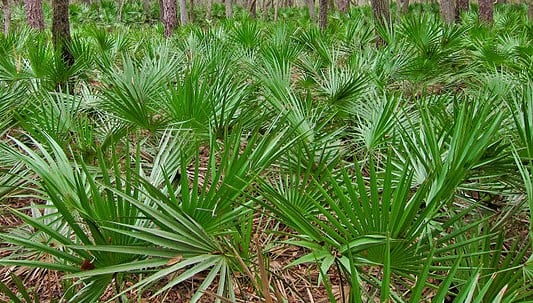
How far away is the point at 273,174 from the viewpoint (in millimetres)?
2637

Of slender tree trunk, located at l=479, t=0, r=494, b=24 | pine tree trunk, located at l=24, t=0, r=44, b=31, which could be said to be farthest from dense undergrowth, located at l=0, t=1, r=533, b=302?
slender tree trunk, located at l=479, t=0, r=494, b=24

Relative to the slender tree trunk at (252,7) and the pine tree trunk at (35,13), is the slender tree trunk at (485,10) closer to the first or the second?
the pine tree trunk at (35,13)

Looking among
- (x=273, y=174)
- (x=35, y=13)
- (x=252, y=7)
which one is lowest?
(x=252, y=7)

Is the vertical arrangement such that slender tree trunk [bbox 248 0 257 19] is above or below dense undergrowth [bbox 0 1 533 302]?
below

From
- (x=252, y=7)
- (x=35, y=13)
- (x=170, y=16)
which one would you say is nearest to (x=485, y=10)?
(x=170, y=16)

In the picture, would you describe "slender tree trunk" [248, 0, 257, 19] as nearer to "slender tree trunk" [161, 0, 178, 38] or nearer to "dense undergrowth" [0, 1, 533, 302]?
"slender tree trunk" [161, 0, 178, 38]

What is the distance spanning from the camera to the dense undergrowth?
155cm

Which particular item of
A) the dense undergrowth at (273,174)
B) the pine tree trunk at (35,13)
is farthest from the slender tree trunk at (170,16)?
the dense undergrowth at (273,174)

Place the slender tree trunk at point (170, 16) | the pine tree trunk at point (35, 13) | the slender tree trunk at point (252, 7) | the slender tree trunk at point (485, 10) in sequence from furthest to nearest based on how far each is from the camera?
the slender tree trunk at point (252, 7) → the slender tree trunk at point (170, 16) → the slender tree trunk at point (485, 10) → the pine tree trunk at point (35, 13)

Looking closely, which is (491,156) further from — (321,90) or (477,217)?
(321,90)

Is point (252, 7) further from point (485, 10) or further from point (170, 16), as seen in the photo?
point (485, 10)

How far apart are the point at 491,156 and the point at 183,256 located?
156 centimetres

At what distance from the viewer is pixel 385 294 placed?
1.13 meters

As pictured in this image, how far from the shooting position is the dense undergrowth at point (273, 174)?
155 centimetres
